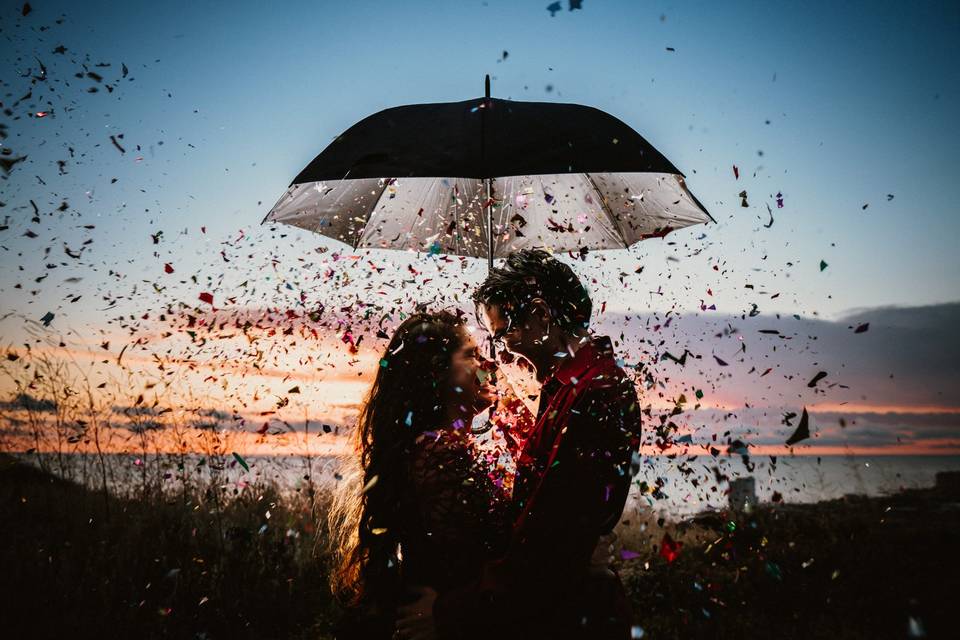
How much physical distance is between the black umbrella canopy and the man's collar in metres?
0.88

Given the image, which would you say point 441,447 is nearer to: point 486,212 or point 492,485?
point 492,485

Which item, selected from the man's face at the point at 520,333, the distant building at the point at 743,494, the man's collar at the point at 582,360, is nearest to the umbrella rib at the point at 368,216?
the man's face at the point at 520,333

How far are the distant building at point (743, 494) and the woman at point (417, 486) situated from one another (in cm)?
722

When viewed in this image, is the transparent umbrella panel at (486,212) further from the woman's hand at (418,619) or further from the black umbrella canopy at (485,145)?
the woman's hand at (418,619)

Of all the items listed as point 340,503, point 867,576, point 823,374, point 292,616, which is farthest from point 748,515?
point 340,503

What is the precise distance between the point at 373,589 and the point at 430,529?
421 millimetres

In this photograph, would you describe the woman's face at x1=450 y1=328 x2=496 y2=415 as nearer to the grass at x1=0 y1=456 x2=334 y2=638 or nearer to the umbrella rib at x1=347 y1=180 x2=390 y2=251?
the umbrella rib at x1=347 y1=180 x2=390 y2=251

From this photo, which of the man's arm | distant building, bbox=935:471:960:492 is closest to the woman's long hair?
the man's arm

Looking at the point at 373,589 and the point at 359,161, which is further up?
the point at 359,161

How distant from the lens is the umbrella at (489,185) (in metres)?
2.92

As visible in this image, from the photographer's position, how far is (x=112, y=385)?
5.59 meters

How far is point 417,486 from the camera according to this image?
2.54 meters

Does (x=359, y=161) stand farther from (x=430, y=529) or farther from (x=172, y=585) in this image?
(x=172, y=585)

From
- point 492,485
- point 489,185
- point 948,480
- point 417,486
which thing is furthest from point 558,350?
point 948,480
